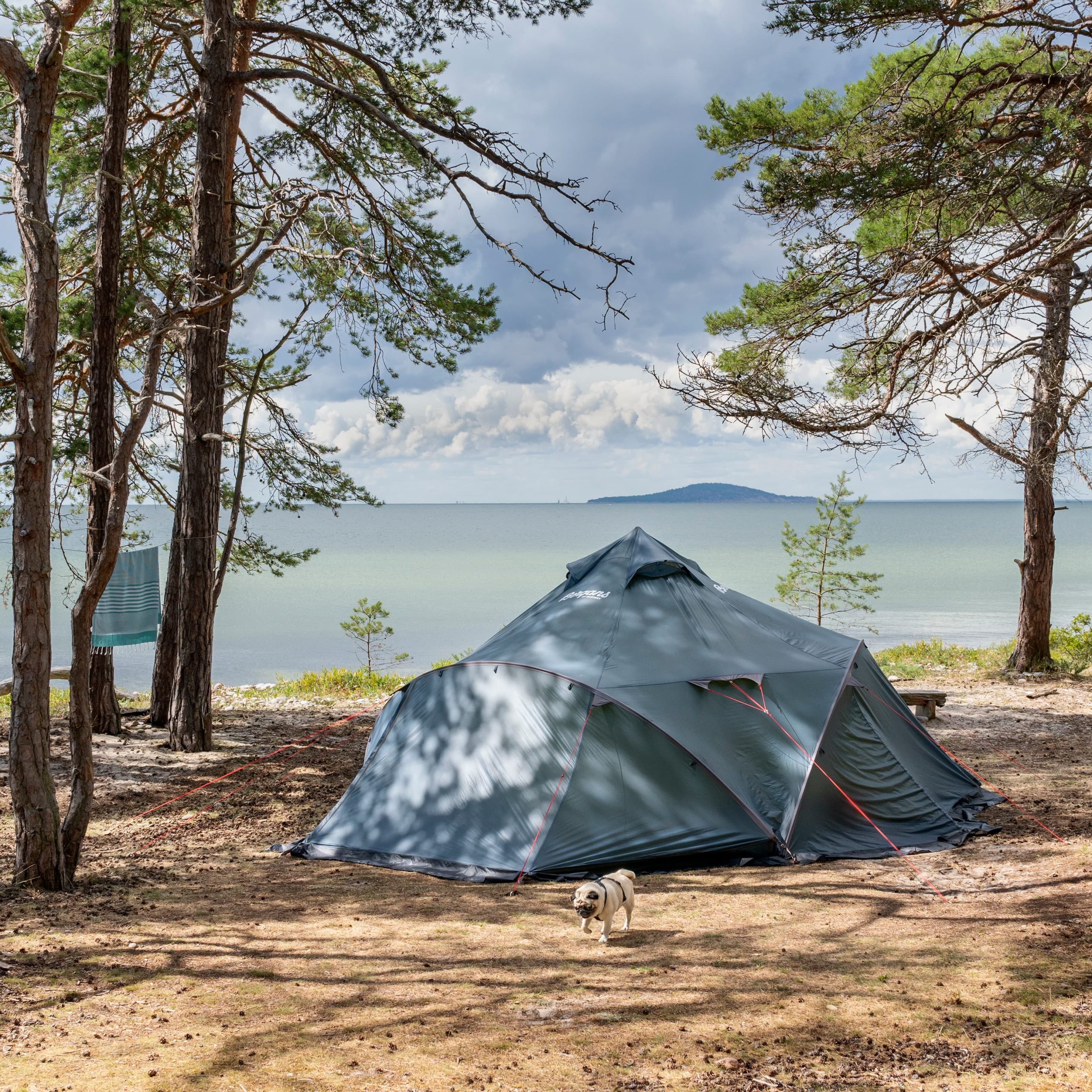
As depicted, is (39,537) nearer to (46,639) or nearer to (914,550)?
(46,639)

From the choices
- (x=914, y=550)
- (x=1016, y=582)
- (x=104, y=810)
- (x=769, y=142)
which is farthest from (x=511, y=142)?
(x=914, y=550)

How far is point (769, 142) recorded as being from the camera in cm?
904

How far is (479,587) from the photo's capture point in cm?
3906

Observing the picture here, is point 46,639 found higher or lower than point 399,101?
lower

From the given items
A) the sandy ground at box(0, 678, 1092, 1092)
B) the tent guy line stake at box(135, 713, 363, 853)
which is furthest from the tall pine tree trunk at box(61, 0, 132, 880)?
the sandy ground at box(0, 678, 1092, 1092)

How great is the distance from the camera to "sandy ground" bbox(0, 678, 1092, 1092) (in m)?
3.12

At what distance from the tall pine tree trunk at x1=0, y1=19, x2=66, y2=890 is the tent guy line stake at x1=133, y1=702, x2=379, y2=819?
1955 millimetres

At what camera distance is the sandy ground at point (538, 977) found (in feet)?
10.2

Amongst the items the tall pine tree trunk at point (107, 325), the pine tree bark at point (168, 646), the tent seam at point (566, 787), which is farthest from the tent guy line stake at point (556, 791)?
the pine tree bark at point (168, 646)

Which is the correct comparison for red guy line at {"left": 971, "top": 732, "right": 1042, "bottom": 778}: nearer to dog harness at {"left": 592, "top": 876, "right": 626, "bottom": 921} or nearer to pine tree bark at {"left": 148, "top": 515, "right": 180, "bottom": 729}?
dog harness at {"left": 592, "top": 876, "right": 626, "bottom": 921}

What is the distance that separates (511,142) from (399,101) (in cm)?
127

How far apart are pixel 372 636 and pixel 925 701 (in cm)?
1616

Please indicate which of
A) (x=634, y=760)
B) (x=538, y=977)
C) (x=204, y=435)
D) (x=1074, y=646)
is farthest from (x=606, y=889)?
(x=1074, y=646)

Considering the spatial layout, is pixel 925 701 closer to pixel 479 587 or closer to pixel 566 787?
pixel 566 787
